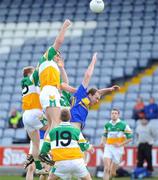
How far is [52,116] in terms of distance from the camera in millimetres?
13125

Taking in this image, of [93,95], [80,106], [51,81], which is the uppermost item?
[51,81]

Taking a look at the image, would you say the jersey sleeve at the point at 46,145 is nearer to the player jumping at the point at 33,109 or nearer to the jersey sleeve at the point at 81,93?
the player jumping at the point at 33,109

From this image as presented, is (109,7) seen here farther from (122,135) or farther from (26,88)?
(26,88)

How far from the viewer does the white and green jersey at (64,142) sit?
39.2 feet

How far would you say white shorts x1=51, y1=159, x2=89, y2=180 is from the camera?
11.9 metres

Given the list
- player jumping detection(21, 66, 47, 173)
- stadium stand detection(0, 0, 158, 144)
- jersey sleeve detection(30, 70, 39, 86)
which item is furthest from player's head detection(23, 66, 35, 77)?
stadium stand detection(0, 0, 158, 144)

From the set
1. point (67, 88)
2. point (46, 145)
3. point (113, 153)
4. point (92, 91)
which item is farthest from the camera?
point (113, 153)

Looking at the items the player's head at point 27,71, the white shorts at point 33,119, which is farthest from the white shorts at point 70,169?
the player's head at point 27,71

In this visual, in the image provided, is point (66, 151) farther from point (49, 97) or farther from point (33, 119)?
point (33, 119)

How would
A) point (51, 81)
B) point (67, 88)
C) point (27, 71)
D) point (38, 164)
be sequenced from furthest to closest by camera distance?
1. point (27, 71)
2. point (67, 88)
3. point (38, 164)
4. point (51, 81)

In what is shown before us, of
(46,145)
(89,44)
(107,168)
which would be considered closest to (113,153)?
(107,168)

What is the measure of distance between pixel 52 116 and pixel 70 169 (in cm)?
146

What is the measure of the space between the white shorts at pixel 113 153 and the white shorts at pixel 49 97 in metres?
4.87

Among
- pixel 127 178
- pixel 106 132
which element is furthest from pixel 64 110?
pixel 127 178
